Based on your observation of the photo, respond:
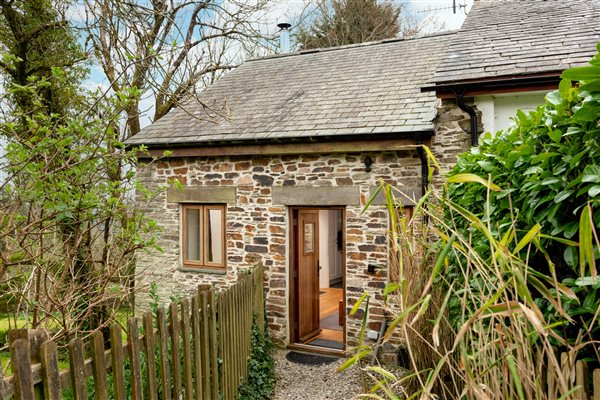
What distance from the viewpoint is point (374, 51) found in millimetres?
10797

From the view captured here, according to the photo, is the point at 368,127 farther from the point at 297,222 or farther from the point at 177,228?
the point at 177,228

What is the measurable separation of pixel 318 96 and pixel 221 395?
20.3ft

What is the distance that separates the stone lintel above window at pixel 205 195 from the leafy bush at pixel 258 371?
2.60 metres

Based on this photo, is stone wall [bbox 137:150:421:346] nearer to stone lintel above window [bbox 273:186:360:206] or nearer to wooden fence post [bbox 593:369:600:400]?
stone lintel above window [bbox 273:186:360:206]

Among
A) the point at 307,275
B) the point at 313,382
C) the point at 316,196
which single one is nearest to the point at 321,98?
the point at 316,196

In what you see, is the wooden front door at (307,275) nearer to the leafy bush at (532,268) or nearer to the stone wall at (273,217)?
the stone wall at (273,217)

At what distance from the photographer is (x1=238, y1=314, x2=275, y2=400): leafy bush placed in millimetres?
5402

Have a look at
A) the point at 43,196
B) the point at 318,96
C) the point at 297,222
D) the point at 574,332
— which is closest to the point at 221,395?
the point at 43,196

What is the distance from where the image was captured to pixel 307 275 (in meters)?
8.51

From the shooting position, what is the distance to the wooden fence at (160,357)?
6.82 feet

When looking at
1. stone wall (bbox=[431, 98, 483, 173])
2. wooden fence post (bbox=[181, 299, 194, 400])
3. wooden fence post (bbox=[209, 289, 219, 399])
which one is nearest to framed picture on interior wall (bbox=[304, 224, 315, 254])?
stone wall (bbox=[431, 98, 483, 173])

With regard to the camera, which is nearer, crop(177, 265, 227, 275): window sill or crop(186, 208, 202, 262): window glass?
crop(177, 265, 227, 275): window sill

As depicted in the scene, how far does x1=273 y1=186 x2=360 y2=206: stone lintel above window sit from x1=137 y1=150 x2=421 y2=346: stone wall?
0.07 metres

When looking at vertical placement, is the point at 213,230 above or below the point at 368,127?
below
